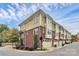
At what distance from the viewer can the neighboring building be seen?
2324 millimetres

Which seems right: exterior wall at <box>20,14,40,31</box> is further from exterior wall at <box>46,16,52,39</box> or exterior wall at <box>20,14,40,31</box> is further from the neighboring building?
exterior wall at <box>46,16,52,39</box>

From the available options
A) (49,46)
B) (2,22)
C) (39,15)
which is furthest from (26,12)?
(49,46)

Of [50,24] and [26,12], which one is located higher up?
[26,12]

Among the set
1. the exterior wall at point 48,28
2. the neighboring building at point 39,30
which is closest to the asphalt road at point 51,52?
the neighboring building at point 39,30

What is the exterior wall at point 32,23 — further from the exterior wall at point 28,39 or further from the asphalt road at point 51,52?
the asphalt road at point 51,52

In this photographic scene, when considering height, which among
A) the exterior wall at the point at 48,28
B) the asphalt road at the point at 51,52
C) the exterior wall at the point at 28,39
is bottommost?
the asphalt road at the point at 51,52

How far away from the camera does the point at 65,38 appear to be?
2412 millimetres

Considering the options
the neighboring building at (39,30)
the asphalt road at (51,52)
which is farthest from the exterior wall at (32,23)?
the asphalt road at (51,52)

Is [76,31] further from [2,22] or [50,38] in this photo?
[2,22]

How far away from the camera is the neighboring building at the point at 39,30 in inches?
91.5

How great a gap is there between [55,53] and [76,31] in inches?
14.2

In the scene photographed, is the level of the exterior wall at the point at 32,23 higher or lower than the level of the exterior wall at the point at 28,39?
higher

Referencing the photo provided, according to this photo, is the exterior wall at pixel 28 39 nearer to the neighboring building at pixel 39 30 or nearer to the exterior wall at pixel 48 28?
the neighboring building at pixel 39 30

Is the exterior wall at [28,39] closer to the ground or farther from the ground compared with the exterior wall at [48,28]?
closer to the ground
